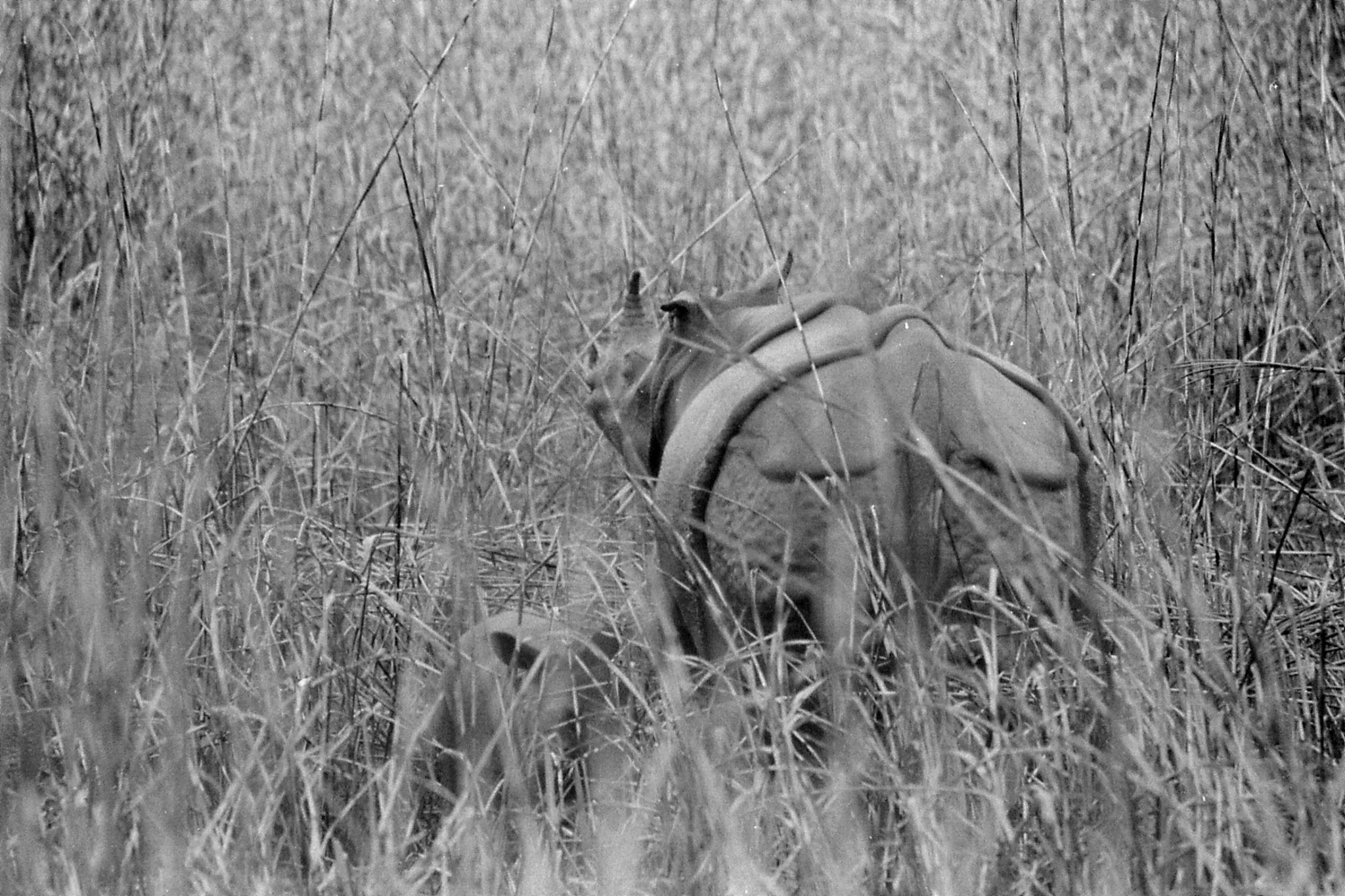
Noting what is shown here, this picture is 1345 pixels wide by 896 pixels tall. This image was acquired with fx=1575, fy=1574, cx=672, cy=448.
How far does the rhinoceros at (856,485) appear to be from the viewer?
4.94ft

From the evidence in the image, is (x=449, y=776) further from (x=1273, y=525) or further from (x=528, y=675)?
(x=1273, y=525)

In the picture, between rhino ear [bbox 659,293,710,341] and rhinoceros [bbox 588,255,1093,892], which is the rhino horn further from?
rhinoceros [bbox 588,255,1093,892]

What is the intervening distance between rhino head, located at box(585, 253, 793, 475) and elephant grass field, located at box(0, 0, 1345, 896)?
0.38 ft

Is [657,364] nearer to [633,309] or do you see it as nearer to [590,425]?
[633,309]

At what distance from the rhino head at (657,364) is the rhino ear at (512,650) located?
24cm

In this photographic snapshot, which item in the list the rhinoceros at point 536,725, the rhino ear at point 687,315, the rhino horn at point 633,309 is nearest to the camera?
the rhinoceros at point 536,725

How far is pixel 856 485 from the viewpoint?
4.99 feet

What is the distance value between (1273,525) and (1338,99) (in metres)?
0.84

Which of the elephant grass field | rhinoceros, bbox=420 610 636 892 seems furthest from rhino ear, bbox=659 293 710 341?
rhinoceros, bbox=420 610 636 892

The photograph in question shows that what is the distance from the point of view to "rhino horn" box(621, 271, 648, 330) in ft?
6.07

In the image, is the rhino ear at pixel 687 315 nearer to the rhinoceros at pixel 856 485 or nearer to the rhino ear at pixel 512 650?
the rhinoceros at pixel 856 485

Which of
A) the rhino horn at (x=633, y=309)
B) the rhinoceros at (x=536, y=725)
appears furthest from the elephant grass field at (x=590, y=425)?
the rhino horn at (x=633, y=309)

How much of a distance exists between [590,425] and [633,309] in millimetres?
628

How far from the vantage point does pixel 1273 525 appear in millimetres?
2309
